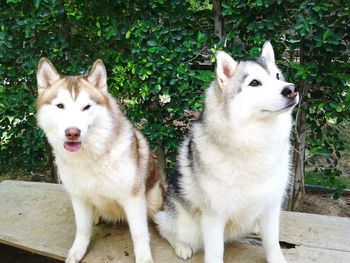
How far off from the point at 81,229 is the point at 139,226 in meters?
0.46

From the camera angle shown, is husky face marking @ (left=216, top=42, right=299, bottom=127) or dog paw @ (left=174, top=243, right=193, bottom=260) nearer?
husky face marking @ (left=216, top=42, right=299, bottom=127)

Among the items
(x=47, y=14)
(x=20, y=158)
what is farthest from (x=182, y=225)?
(x=20, y=158)

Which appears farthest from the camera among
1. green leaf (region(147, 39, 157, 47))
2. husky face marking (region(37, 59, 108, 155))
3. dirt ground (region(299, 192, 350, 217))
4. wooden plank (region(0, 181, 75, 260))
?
dirt ground (region(299, 192, 350, 217))

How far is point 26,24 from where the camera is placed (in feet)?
10.7

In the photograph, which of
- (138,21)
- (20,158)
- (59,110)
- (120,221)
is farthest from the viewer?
(20,158)

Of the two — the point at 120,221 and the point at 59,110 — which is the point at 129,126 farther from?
the point at 120,221

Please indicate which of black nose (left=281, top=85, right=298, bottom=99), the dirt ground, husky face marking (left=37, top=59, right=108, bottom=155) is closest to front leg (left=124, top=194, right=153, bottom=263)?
husky face marking (left=37, top=59, right=108, bottom=155)

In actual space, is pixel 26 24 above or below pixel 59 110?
above

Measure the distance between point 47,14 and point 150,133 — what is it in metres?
1.48

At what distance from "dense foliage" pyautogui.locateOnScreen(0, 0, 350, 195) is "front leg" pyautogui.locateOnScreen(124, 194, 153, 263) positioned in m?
1.18

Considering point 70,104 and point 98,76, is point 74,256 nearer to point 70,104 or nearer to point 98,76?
point 70,104

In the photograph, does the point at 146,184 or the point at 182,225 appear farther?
the point at 146,184

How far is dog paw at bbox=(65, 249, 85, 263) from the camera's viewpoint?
7.82 ft

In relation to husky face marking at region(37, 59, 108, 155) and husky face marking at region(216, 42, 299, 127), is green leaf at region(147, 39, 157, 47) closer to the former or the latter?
husky face marking at region(37, 59, 108, 155)
